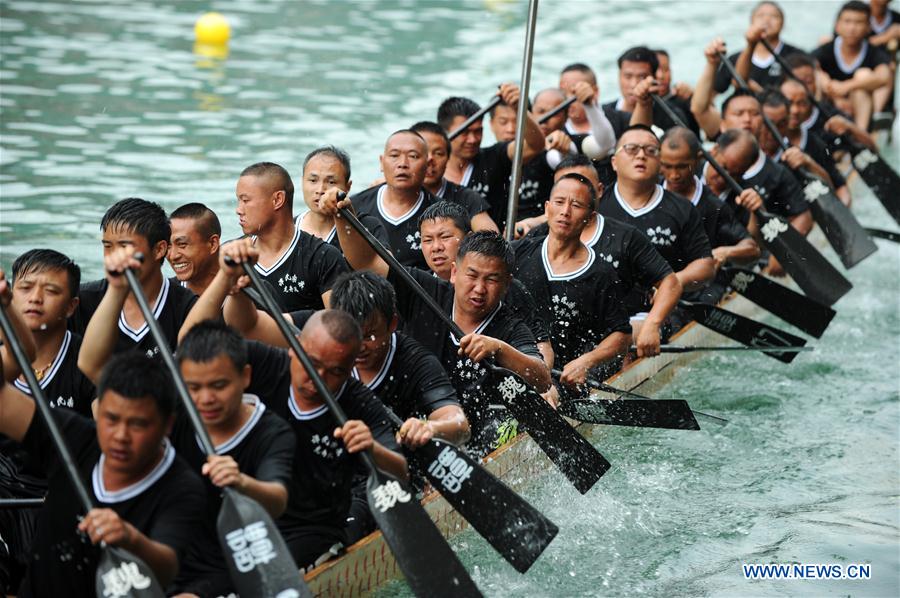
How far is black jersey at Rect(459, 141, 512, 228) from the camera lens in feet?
21.6

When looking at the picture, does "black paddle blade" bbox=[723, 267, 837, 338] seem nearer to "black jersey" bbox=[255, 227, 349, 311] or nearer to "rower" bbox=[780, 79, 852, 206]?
"rower" bbox=[780, 79, 852, 206]

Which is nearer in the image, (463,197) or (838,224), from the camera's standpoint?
(463,197)

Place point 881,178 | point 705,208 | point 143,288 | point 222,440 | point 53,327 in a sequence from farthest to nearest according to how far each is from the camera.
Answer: point 881,178 → point 705,208 → point 143,288 → point 53,327 → point 222,440

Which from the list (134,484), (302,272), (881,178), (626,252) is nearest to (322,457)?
(134,484)

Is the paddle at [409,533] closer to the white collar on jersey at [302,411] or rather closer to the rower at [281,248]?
the white collar on jersey at [302,411]

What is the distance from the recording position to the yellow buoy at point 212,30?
41.4ft

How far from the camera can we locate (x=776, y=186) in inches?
289

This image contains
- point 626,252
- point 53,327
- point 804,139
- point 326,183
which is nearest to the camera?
point 53,327

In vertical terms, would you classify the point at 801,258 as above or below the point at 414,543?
below

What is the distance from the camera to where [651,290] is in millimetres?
6098

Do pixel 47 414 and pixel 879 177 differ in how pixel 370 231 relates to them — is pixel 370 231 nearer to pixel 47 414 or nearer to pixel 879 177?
pixel 47 414

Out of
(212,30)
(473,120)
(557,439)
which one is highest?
(212,30)

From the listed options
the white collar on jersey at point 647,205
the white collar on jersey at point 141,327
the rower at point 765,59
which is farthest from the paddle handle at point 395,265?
the rower at point 765,59

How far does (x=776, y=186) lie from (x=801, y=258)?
2.37ft
